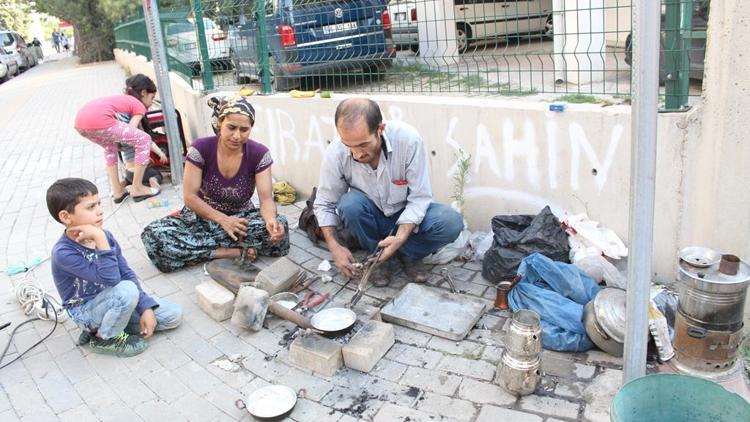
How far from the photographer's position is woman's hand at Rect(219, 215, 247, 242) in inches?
151

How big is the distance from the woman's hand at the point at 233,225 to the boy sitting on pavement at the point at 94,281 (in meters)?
0.76

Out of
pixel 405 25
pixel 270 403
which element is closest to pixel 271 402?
pixel 270 403

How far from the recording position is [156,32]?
5711 mm

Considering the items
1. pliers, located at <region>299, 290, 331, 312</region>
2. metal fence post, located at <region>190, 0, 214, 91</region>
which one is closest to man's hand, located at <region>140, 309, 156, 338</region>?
pliers, located at <region>299, 290, 331, 312</region>

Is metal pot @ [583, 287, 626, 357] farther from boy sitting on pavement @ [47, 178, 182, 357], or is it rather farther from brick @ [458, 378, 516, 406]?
boy sitting on pavement @ [47, 178, 182, 357]

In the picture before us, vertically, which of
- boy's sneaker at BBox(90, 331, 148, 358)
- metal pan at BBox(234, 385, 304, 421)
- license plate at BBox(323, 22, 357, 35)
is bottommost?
metal pan at BBox(234, 385, 304, 421)

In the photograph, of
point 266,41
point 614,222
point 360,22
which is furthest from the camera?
point 266,41

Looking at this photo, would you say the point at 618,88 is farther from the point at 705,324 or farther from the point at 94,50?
the point at 94,50

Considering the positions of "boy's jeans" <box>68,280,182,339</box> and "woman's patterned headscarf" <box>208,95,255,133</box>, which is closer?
"boy's jeans" <box>68,280,182,339</box>

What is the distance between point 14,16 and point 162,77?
4924 cm

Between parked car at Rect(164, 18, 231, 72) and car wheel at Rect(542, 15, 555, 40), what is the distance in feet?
12.1

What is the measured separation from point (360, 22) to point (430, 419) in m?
3.70

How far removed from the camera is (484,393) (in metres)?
2.55

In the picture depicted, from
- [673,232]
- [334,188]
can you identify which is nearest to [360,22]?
[334,188]
